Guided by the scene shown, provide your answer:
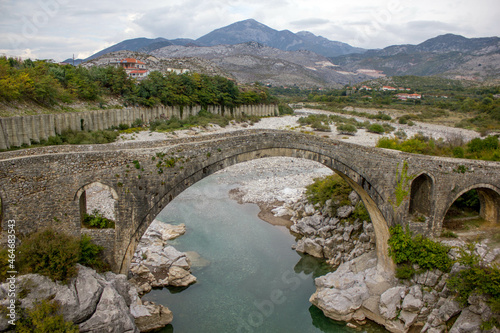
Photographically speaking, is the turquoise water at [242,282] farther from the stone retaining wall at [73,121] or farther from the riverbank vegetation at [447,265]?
the stone retaining wall at [73,121]

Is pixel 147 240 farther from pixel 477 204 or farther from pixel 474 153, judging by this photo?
pixel 474 153

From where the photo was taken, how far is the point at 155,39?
191000mm

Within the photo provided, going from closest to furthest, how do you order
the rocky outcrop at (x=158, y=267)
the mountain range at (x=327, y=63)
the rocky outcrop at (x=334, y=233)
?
the rocky outcrop at (x=158, y=267) → the rocky outcrop at (x=334, y=233) → the mountain range at (x=327, y=63)

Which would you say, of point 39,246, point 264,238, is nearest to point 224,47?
point 264,238

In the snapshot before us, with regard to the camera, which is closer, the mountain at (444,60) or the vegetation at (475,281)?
the vegetation at (475,281)

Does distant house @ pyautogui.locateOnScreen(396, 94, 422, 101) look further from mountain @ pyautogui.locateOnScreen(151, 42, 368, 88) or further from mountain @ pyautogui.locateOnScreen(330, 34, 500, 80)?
mountain @ pyautogui.locateOnScreen(151, 42, 368, 88)

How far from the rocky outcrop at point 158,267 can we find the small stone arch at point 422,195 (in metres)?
9.52

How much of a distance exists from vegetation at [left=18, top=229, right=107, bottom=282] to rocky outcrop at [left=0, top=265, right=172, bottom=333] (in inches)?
7.4

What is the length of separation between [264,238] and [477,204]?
10.0 metres

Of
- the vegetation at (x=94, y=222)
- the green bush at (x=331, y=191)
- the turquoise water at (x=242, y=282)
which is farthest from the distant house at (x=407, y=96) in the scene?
the vegetation at (x=94, y=222)

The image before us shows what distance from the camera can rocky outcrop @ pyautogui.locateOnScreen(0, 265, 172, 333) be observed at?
27.0 feet

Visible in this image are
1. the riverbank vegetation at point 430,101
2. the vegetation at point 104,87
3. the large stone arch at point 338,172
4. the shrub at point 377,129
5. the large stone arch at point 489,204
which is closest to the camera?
the large stone arch at point 338,172

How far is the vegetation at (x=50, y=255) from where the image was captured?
857 cm

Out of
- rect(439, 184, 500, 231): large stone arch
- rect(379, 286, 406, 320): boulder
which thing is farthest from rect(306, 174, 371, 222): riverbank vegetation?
rect(379, 286, 406, 320): boulder
